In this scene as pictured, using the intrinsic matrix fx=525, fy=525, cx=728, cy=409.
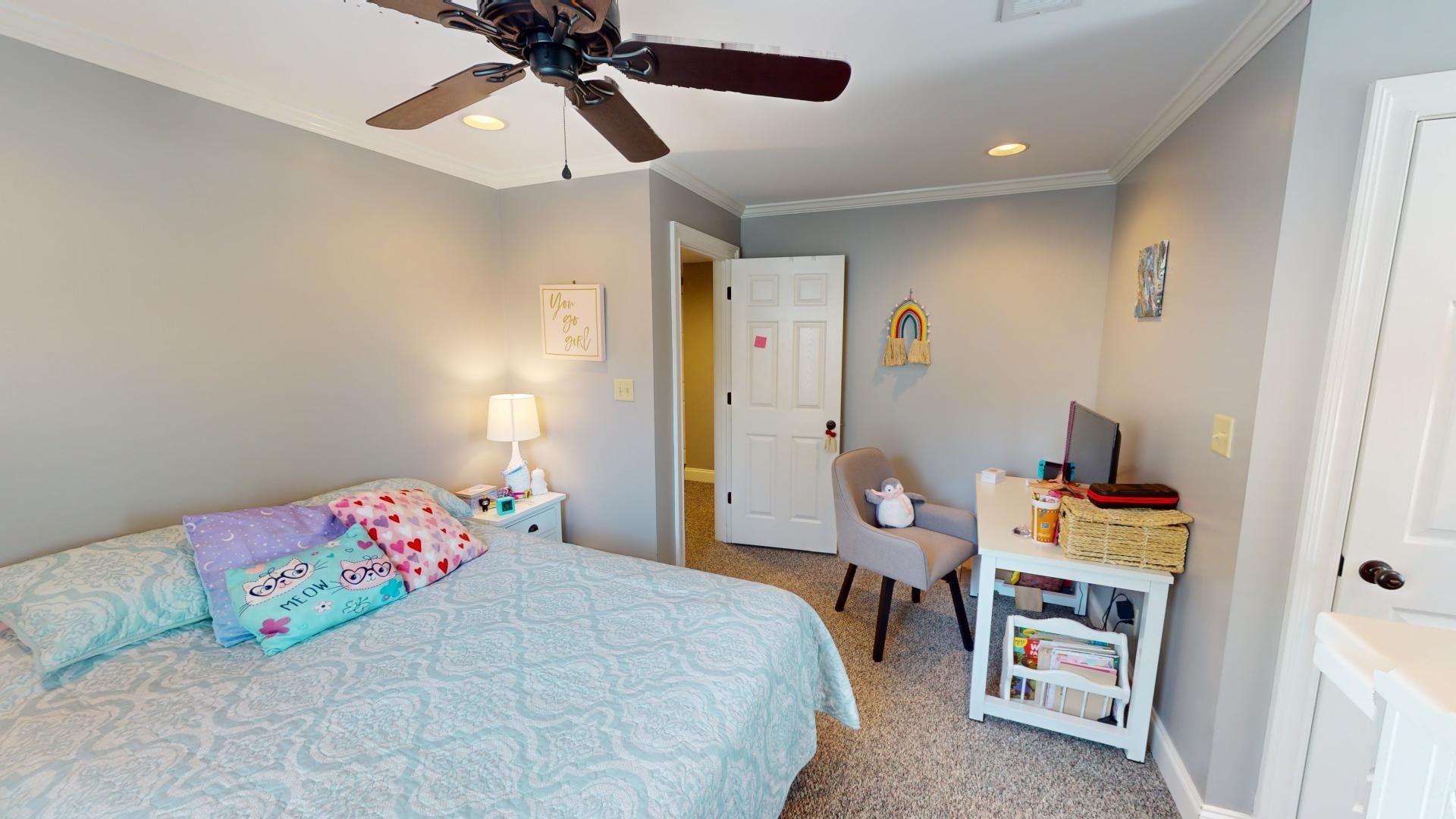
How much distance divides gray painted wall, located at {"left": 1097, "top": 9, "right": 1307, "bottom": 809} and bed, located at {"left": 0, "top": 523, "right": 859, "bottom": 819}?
42.5 inches

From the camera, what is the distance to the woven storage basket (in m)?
1.72

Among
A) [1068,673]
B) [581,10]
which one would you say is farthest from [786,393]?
[581,10]

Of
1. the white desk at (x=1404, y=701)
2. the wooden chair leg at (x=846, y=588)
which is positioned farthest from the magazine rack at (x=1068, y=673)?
the white desk at (x=1404, y=701)

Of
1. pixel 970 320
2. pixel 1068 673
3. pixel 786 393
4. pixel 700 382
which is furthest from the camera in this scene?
pixel 700 382

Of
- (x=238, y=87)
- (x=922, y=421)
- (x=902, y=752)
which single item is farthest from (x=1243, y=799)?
(x=238, y=87)

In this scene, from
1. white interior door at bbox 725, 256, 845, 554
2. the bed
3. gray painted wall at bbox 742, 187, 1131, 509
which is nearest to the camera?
the bed

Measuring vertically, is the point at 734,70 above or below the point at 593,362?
above

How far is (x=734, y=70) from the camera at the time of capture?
1.10 m

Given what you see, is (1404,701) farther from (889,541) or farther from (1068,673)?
(889,541)

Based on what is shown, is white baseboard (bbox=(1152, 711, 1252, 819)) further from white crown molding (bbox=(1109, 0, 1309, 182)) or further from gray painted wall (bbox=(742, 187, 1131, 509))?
white crown molding (bbox=(1109, 0, 1309, 182))

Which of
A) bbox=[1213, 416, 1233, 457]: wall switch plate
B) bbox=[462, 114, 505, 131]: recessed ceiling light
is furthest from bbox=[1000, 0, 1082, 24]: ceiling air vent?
bbox=[462, 114, 505, 131]: recessed ceiling light

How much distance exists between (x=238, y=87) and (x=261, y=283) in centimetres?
67

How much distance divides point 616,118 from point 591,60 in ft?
0.82

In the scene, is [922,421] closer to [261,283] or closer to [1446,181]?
[1446,181]
